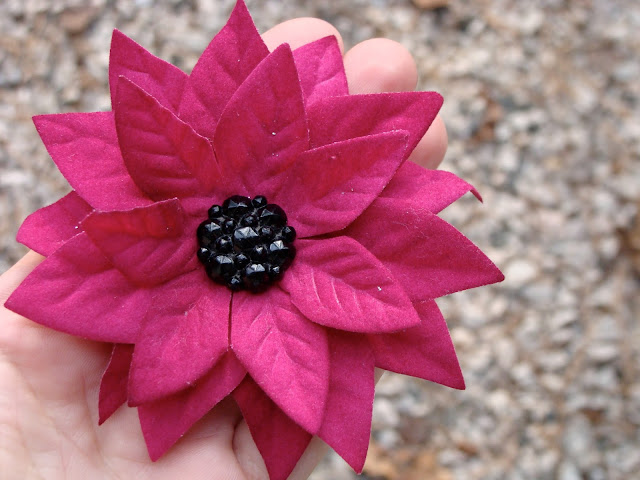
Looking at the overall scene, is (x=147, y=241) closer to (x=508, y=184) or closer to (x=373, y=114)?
(x=373, y=114)

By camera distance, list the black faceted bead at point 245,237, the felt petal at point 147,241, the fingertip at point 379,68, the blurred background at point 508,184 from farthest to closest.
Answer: the blurred background at point 508,184 → the fingertip at point 379,68 → the black faceted bead at point 245,237 → the felt petal at point 147,241

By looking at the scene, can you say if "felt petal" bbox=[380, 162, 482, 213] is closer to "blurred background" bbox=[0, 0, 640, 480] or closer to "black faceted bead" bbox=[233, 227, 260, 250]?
"black faceted bead" bbox=[233, 227, 260, 250]

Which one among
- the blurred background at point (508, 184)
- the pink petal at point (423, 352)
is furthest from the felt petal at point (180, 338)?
the blurred background at point (508, 184)

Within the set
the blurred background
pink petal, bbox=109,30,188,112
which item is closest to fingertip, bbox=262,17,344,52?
pink petal, bbox=109,30,188,112

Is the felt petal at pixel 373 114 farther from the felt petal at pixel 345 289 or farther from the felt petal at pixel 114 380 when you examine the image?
the felt petal at pixel 114 380

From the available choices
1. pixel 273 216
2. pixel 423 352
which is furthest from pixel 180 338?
pixel 423 352

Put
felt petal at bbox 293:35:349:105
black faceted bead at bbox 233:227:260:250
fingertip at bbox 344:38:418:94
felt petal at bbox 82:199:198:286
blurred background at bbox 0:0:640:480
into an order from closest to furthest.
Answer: felt petal at bbox 82:199:198:286
black faceted bead at bbox 233:227:260:250
felt petal at bbox 293:35:349:105
fingertip at bbox 344:38:418:94
blurred background at bbox 0:0:640:480

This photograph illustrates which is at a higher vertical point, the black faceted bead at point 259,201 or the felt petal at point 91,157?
the felt petal at point 91,157
